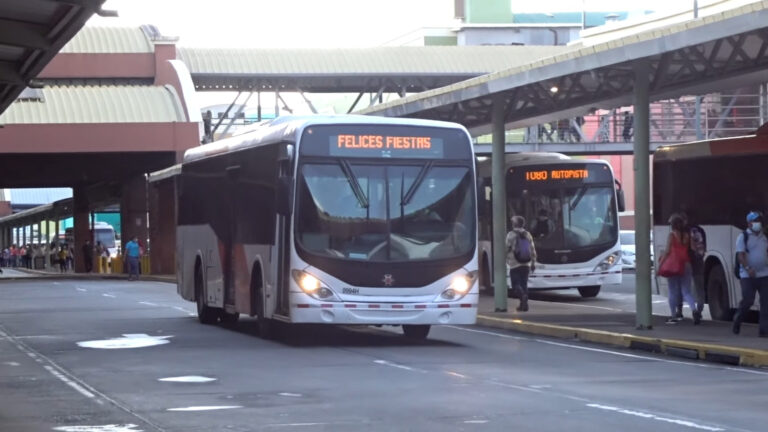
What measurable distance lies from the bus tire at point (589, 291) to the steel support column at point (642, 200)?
10.7 metres

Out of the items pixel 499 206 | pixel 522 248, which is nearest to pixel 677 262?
pixel 522 248

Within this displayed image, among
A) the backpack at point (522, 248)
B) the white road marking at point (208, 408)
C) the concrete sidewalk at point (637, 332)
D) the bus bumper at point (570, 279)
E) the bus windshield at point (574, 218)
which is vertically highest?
the bus windshield at point (574, 218)

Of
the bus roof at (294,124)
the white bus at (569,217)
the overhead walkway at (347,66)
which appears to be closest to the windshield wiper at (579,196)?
the white bus at (569,217)

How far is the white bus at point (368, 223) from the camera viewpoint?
18938mm

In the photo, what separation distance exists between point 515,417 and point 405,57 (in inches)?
2054

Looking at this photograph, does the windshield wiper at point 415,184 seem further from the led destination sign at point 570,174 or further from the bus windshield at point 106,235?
the bus windshield at point 106,235

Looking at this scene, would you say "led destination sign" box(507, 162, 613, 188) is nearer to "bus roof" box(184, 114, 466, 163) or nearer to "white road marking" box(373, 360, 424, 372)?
"bus roof" box(184, 114, 466, 163)

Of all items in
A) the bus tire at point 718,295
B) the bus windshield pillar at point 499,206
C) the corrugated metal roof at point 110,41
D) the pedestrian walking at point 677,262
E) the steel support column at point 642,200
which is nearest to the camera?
the steel support column at point 642,200

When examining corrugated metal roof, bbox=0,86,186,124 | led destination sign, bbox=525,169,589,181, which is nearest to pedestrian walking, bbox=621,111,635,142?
corrugated metal roof, bbox=0,86,186,124

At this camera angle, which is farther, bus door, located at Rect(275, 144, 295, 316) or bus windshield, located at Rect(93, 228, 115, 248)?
bus windshield, located at Rect(93, 228, 115, 248)

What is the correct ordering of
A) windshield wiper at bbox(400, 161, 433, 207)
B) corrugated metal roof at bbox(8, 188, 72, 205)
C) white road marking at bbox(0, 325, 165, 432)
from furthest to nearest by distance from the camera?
1. corrugated metal roof at bbox(8, 188, 72, 205)
2. windshield wiper at bbox(400, 161, 433, 207)
3. white road marking at bbox(0, 325, 165, 432)

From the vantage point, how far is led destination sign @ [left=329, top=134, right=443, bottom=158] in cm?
1933

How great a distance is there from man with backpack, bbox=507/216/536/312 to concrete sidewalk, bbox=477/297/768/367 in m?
0.48

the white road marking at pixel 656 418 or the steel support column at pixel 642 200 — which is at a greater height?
the steel support column at pixel 642 200
